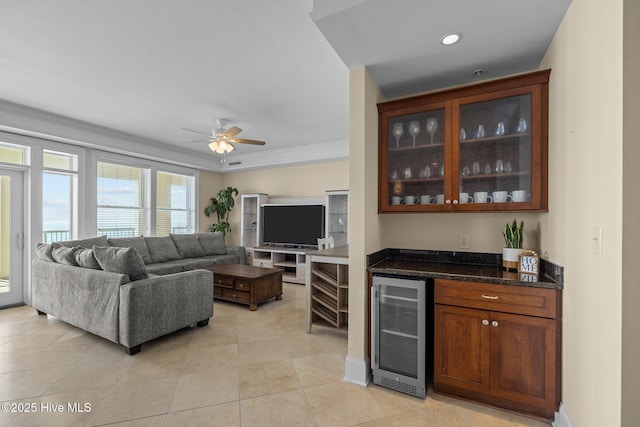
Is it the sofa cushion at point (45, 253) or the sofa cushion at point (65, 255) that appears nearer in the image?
the sofa cushion at point (65, 255)

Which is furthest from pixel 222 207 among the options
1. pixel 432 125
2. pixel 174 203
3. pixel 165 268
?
pixel 432 125

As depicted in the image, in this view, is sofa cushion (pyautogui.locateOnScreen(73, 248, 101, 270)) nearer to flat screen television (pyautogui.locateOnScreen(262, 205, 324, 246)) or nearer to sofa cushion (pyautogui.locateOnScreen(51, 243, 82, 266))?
sofa cushion (pyautogui.locateOnScreen(51, 243, 82, 266))

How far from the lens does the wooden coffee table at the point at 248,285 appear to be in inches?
159

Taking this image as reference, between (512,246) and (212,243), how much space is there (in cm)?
554

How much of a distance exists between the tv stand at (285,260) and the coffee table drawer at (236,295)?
4.53 ft

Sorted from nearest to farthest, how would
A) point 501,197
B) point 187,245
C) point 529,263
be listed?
1. point 529,263
2. point 501,197
3. point 187,245

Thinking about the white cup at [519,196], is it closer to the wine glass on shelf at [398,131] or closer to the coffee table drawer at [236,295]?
the wine glass on shelf at [398,131]

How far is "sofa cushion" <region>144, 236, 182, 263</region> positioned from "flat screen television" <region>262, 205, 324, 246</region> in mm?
1843

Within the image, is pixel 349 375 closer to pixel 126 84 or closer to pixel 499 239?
pixel 499 239

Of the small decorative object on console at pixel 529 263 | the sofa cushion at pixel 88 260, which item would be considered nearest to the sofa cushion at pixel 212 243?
the sofa cushion at pixel 88 260

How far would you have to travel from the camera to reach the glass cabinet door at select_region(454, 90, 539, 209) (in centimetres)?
208

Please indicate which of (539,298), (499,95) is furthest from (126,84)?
(539,298)

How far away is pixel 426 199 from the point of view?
241 cm

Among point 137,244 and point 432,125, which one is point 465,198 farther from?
point 137,244
